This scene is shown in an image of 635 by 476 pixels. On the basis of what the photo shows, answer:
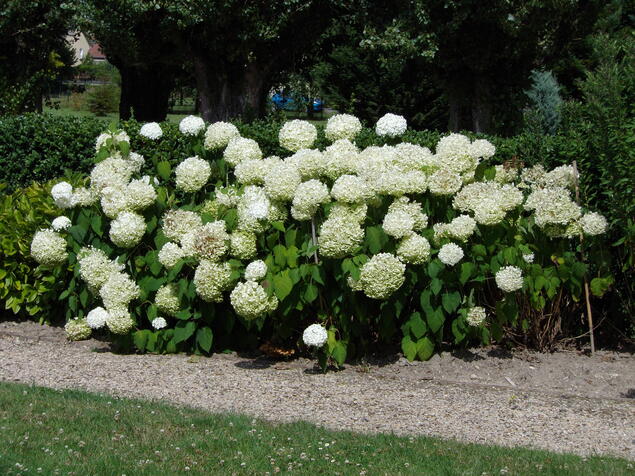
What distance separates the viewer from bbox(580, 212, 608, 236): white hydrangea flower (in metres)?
5.91

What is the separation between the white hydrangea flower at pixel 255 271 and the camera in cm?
574

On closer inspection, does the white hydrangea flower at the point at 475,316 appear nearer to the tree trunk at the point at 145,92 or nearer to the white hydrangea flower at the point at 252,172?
the white hydrangea flower at the point at 252,172

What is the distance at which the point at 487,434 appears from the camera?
15.5ft

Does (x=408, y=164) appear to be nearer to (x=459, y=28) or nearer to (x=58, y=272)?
(x=58, y=272)

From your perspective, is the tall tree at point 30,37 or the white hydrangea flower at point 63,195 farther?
the tall tree at point 30,37

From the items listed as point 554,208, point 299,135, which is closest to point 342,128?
point 299,135

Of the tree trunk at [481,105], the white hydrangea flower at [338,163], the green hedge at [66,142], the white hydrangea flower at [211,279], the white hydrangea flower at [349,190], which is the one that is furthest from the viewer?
the tree trunk at [481,105]

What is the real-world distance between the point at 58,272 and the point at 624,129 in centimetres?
447

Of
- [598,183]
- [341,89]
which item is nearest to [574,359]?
[598,183]

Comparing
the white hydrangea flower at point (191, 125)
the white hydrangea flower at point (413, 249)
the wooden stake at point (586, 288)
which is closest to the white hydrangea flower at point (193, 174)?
the white hydrangea flower at point (191, 125)

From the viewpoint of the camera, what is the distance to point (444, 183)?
5.88 metres

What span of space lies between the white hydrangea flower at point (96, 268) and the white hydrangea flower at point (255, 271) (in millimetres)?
1181

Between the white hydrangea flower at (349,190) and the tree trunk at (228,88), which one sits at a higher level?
the tree trunk at (228,88)

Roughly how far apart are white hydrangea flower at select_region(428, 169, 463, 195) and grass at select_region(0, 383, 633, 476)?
2.01 metres
